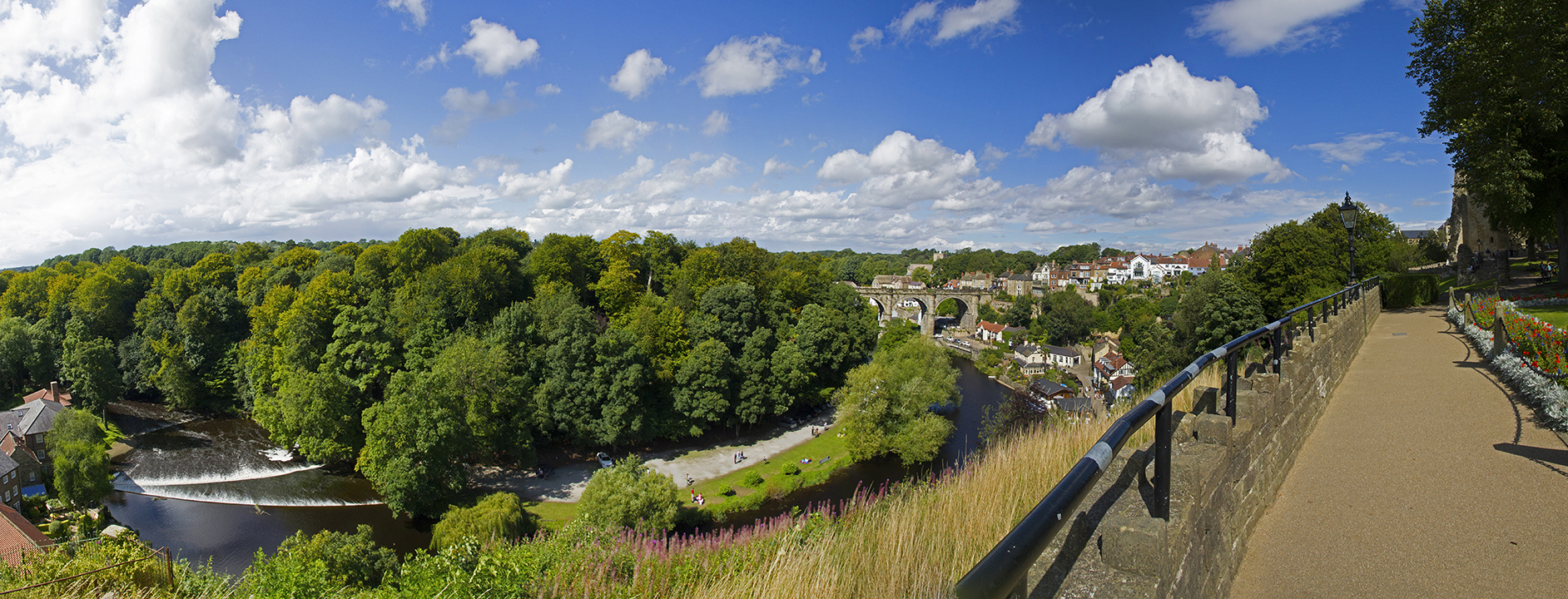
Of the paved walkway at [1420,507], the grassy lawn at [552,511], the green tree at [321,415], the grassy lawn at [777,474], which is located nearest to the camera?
the paved walkway at [1420,507]

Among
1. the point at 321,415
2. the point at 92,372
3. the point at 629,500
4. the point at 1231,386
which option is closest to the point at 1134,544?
the point at 1231,386

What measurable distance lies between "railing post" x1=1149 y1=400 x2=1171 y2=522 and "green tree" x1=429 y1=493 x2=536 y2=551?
1672 centimetres

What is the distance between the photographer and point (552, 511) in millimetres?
21609

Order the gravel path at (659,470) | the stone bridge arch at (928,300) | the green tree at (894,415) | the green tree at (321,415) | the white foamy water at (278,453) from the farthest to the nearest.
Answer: the stone bridge arch at (928,300) → the white foamy water at (278,453) → the green tree at (894,415) → the gravel path at (659,470) → the green tree at (321,415)

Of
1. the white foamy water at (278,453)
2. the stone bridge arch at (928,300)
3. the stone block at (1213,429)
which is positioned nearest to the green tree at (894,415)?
the stone block at (1213,429)

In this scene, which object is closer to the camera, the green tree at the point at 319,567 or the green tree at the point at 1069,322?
the green tree at the point at 319,567

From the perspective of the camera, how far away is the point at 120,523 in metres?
20.6

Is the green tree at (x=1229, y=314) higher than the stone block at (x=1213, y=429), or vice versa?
the stone block at (x=1213, y=429)

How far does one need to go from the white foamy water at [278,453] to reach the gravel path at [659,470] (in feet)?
28.2

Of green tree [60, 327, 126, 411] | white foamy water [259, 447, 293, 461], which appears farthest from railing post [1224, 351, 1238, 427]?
green tree [60, 327, 126, 411]

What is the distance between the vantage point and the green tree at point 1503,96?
523 inches

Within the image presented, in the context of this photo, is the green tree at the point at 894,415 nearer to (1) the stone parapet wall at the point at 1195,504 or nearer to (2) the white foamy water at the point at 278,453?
(1) the stone parapet wall at the point at 1195,504

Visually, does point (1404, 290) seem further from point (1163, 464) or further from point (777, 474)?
point (1163, 464)

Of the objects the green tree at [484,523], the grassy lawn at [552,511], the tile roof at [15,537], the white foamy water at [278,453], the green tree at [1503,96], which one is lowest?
the grassy lawn at [552,511]
